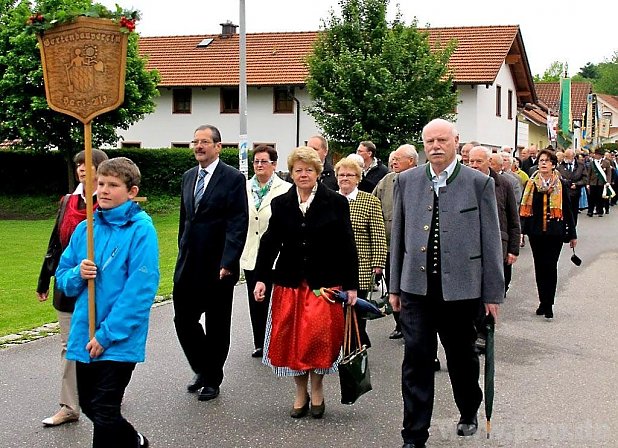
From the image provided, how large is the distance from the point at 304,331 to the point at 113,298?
177 centimetres

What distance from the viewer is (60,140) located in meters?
30.5

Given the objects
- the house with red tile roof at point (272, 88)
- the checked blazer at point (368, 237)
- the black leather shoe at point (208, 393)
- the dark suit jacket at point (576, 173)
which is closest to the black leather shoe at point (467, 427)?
the black leather shoe at point (208, 393)

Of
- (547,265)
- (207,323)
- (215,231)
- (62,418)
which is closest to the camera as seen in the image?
(62,418)

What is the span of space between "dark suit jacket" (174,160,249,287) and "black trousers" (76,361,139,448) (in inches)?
81.3

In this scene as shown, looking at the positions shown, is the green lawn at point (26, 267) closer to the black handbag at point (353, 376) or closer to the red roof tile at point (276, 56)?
the black handbag at point (353, 376)

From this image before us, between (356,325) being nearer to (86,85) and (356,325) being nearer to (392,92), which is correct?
(86,85)

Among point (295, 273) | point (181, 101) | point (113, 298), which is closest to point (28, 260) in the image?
point (295, 273)

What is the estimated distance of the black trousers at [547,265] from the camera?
10.8 metres

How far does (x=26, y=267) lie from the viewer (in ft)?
54.3

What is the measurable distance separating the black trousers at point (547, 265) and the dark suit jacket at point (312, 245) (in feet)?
16.3

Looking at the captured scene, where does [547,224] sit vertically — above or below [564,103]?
below

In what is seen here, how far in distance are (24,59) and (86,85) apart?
25086 mm

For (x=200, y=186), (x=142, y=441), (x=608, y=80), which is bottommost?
(x=142, y=441)

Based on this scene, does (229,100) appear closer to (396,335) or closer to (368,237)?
(396,335)
